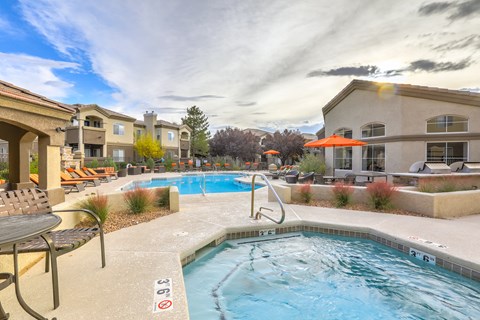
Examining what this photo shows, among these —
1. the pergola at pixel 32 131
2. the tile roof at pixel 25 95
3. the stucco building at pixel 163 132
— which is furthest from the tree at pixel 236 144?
the tile roof at pixel 25 95

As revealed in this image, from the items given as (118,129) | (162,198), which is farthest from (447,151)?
(118,129)

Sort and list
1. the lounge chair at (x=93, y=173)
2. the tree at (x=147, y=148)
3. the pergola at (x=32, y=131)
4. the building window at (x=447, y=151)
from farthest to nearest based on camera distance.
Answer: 1. the tree at (x=147, y=148)
2. the lounge chair at (x=93, y=173)
3. the building window at (x=447, y=151)
4. the pergola at (x=32, y=131)

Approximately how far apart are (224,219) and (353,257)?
10.2 feet

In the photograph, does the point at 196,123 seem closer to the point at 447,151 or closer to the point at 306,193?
the point at 447,151

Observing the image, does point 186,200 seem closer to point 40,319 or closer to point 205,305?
point 205,305

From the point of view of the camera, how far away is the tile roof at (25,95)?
4.71 metres

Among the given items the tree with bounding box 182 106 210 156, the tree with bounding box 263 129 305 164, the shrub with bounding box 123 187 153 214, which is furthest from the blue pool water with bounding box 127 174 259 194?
the tree with bounding box 182 106 210 156

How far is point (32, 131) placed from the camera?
18.2 feet

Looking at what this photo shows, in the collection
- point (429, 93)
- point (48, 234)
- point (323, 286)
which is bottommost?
point (323, 286)

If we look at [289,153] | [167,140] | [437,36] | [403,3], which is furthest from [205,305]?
[167,140]

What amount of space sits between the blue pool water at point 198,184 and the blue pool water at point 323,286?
29.9ft

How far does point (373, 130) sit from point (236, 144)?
67.8 feet

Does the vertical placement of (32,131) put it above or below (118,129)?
below

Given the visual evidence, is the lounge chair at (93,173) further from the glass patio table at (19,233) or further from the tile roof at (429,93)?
the tile roof at (429,93)
